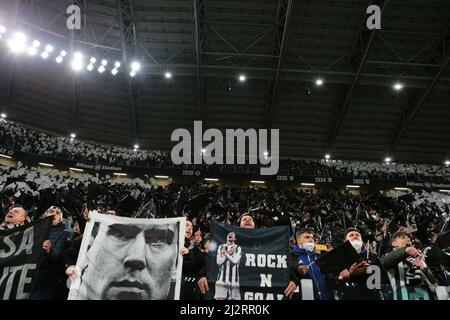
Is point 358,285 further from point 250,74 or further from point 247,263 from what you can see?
point 250,74

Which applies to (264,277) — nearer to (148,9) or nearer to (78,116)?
(148,9)

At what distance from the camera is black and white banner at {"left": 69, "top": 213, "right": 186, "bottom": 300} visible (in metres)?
3.94

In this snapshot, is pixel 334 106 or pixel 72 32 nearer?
pixel 72 32

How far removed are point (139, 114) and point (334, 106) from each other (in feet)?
46.3

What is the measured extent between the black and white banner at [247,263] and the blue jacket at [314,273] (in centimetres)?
39

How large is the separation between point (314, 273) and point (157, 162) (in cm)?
2291

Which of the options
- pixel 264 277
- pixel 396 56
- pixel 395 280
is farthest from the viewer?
pixel 396 56

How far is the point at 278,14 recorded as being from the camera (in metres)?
19.5

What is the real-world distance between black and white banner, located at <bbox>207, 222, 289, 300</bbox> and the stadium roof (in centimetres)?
1660

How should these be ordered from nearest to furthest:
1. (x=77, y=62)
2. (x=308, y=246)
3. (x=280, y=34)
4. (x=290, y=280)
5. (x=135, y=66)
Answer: (x=290, y=280)
(x=308, y=246)
(x=77, y=62)
(x=280, y=34)
(x=135, y=66)

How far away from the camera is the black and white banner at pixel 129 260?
3.94 metres

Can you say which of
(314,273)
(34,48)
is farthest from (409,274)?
(34,48)

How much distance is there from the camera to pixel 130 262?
4113mm

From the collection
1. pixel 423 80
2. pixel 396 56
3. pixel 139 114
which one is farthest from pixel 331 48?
pixel 139 114
